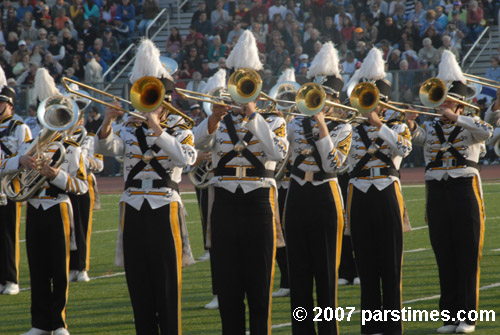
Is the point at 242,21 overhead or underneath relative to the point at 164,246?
overhead

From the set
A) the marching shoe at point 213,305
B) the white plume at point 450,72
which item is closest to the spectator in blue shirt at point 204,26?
the marching shoe at point 213,305

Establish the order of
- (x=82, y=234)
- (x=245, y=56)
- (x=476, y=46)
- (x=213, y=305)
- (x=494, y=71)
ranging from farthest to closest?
(x=476, y=46) → (x=494, y=71) → (x=82, y=234) → (x=213, y=305) → (x=245, y=56)

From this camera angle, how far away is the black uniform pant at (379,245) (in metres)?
7.61

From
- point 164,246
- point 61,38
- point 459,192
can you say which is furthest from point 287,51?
point 164,246

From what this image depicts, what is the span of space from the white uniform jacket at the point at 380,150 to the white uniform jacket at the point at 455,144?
42cm

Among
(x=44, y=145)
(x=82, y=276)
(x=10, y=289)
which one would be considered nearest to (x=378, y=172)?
(x=44, y=145)

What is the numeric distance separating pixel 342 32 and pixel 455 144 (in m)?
16.0

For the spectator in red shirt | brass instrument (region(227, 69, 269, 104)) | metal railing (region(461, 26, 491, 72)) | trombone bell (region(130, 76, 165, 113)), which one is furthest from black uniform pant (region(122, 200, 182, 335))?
the spectator in red shirt

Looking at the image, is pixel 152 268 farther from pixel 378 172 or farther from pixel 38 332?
pixel 378 172

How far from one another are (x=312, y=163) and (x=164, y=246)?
1.34 metres

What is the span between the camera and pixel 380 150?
7699 mm

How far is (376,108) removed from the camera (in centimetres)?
768

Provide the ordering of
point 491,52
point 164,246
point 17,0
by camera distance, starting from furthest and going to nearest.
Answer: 1. point 17,0
2. point 491,52
3. point 164,246

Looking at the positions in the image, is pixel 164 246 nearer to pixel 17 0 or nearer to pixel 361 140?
pixel 361 140
